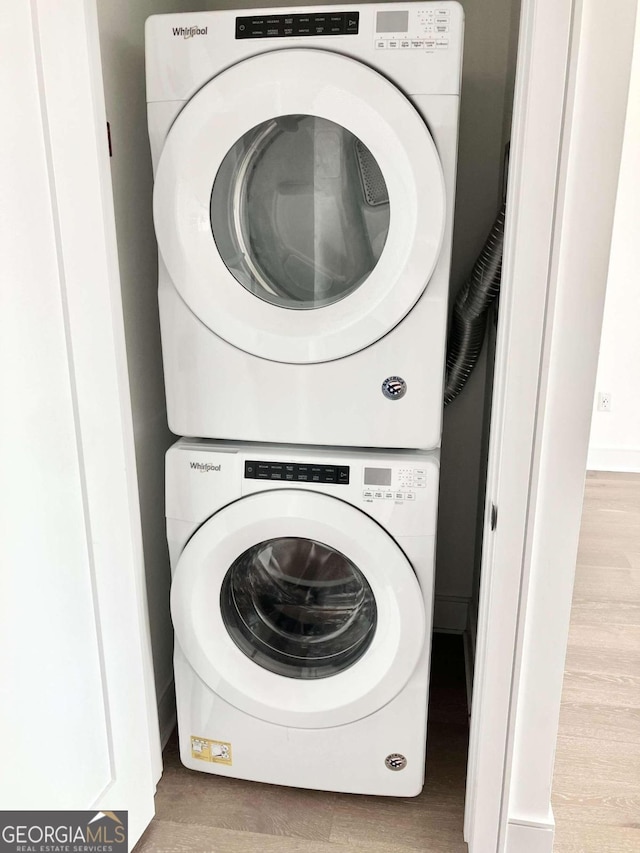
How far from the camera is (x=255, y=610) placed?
1.57 meters

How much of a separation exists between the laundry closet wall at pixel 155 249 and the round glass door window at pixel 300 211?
237mm

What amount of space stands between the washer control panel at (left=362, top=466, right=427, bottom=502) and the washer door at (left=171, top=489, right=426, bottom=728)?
0.18 feet

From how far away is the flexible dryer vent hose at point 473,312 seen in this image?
5.07 feet

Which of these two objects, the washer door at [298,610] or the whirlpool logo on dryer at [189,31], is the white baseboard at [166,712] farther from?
the whirlpool logo on dryer at [189,31]

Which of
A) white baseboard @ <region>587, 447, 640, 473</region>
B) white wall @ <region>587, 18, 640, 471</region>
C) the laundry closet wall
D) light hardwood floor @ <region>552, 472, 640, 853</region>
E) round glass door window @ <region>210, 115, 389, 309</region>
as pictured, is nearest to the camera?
round glass door window @ <region>210, 115, 389, 309</region>

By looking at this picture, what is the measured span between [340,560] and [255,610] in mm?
237

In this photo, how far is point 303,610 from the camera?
1.58m

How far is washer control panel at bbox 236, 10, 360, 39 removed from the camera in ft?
3.95

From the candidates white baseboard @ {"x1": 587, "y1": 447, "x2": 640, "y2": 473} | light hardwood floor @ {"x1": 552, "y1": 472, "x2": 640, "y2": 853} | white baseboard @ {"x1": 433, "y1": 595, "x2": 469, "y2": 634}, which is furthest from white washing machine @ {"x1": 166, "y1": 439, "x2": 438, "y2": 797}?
white baseboard @ {"x1": 587, "y1": 447, "x2": 640, "y2": 473}

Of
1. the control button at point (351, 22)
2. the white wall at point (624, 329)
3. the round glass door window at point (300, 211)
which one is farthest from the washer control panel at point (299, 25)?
the white wall at point (624, 329)

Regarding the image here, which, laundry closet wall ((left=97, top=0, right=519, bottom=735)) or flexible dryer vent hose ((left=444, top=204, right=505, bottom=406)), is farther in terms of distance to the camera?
flexible dryer vent hose ((left=444, top=204, right=505, bottom=406))

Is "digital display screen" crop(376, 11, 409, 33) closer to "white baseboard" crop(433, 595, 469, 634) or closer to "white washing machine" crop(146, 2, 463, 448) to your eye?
"white washing machine" crop(146, 2, 463, 448)

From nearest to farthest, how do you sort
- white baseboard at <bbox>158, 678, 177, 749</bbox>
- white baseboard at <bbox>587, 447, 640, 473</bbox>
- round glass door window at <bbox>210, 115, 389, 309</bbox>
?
1. round glass door window at <bbox>210, 115, 389, 309</bbox>
2. white baseboard at <bbox>158, 678, 177, 749</bbox>
3. white baseboard at <bbox>587, 447, 640, 473</bbox>

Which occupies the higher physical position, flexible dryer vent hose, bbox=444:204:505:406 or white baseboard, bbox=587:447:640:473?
flexible dryer vent hose, bbox=444:204:505:406
